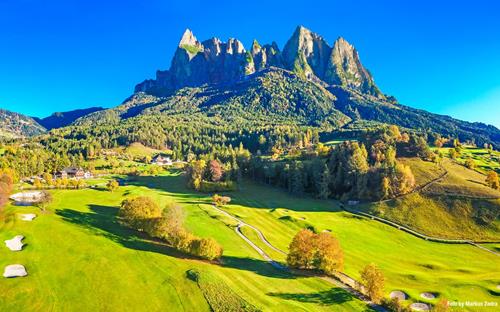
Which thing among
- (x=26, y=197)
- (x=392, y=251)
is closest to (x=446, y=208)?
(x=392, y=251)

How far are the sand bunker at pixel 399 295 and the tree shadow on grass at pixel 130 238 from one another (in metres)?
18.4

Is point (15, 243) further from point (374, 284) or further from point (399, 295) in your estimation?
point (399, 295)

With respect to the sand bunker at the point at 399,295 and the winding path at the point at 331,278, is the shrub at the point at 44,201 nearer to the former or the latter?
the winding path at the point at 331,278

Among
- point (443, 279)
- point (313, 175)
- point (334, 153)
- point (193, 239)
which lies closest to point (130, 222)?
point (193, 239)

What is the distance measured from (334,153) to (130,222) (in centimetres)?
10566

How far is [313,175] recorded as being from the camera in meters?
156

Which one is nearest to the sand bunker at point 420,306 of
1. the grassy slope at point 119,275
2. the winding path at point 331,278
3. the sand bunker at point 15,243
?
the winding path at point 331,278

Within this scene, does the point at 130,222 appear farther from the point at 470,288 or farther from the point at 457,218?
the point at 457,218

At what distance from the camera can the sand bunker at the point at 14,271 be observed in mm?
60119

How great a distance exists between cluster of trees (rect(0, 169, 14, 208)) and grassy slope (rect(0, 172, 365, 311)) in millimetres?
14173

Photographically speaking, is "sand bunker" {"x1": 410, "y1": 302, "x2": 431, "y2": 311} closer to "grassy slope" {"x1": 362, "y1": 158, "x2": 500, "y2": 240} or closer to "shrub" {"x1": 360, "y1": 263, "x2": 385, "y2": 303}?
"shrub" {"x1": 360, "y1": 263, "x2": 385, "y2": 303}

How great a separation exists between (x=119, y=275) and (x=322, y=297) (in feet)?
116

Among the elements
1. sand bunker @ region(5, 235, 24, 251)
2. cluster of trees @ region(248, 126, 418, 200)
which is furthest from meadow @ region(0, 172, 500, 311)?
cluster of trees @ region(248, 126, 418, 200)

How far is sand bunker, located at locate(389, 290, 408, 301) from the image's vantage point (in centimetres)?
6081
